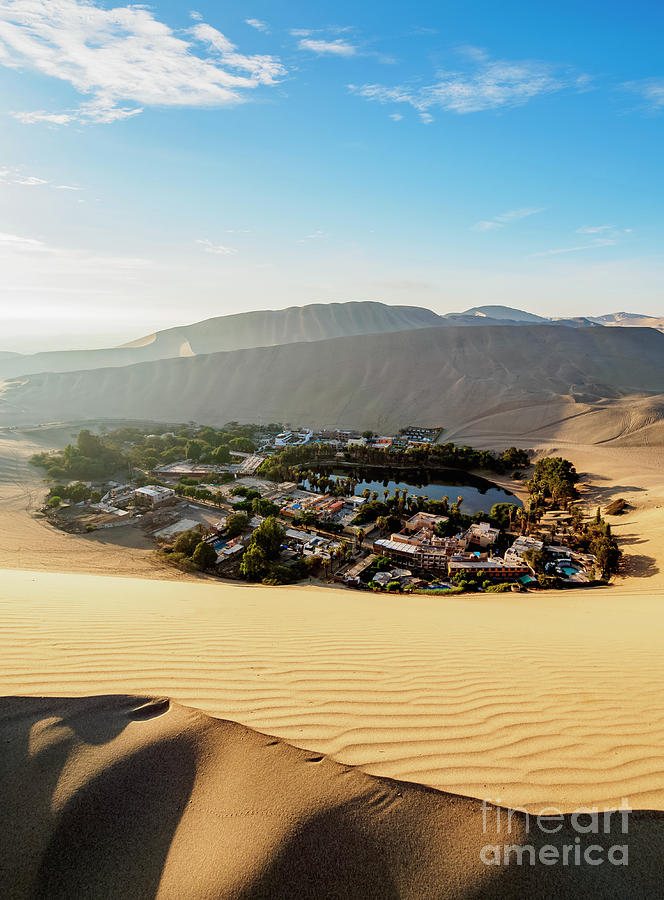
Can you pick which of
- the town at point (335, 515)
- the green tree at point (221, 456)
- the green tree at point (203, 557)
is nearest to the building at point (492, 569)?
the town at point (335, 515)

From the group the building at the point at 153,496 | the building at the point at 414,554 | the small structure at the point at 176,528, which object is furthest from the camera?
the building at the point at 153,496

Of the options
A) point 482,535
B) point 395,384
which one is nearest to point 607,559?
point 482,535

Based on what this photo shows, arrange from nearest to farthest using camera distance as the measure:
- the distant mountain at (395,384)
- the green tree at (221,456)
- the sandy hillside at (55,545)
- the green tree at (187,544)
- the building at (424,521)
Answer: the sandy hillside at (55,545)
the green tree at (187,544)
the building at (424,521)
the green tree at (221,456)
the distant mountain at (395,384)

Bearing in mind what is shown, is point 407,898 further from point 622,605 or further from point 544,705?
point 622,605

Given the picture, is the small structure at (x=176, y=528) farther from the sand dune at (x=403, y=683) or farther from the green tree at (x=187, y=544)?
the sand dune at (x=403, y=683)

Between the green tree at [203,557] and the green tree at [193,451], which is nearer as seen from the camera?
the green tree at [203,557]

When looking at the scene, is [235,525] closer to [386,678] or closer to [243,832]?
[386,678]
